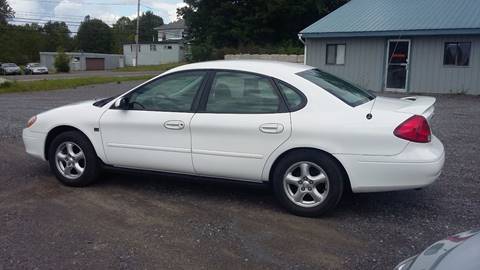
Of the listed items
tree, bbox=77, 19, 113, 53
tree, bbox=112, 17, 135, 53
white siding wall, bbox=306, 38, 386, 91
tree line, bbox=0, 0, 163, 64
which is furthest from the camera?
tree, bbox=112, 17, 135, 53

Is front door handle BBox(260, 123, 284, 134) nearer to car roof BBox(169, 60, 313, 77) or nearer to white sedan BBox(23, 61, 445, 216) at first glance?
white sedan BBox(23, 61, 445, 216)

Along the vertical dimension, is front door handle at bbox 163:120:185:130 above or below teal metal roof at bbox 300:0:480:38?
below

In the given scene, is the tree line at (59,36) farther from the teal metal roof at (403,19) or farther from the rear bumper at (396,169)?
the rear bumper at (396,169)

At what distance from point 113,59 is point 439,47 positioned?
6586 cm

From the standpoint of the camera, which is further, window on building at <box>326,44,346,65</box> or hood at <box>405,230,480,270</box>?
window on building at <box>326,44,346,65</box>

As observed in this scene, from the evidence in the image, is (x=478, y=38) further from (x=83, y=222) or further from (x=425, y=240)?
(x=83, y=222)

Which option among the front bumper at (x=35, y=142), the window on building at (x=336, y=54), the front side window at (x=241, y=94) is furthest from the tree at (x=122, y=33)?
the front side window at (x=241, y=94)

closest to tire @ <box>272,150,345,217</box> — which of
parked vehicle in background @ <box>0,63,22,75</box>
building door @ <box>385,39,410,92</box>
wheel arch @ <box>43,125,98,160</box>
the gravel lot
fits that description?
the gravel lot

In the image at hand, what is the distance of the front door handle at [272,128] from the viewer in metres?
4.53

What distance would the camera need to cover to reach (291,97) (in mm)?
4629

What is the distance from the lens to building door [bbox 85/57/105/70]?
2849 inches

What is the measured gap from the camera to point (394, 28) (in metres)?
18.5

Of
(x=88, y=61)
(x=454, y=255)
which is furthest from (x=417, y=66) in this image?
(x=88, y=61)

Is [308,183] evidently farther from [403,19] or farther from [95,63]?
[95,63]
